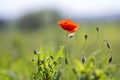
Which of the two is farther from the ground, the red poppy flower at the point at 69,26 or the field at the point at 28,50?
the red poppy flower at the point at 69,26

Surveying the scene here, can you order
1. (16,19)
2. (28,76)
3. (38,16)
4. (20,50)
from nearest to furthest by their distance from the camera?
A: 1. (28,76)
2. (20,50)
3. (38,16)
4. (16,19)

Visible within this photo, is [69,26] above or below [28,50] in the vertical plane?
above

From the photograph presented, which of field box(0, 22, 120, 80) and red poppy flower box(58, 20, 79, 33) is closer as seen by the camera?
red poppy flower box(58, 20, 79, 33)

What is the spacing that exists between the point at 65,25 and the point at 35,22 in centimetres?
5769

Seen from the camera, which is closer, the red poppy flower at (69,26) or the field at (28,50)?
the red poppy flower at (69,26)

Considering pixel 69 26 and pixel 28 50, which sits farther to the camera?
pixel 28 50

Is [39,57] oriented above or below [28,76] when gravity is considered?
above

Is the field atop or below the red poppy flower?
below

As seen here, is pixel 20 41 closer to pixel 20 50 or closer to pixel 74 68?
pixel 20 50

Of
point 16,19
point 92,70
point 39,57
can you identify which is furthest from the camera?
point 16,19

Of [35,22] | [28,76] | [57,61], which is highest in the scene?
[57,61]

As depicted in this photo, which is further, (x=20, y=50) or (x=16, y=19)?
(x=16, y=19)

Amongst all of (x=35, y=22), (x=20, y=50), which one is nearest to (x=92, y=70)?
(x=20, y=50)

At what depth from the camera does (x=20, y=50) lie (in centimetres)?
1090
